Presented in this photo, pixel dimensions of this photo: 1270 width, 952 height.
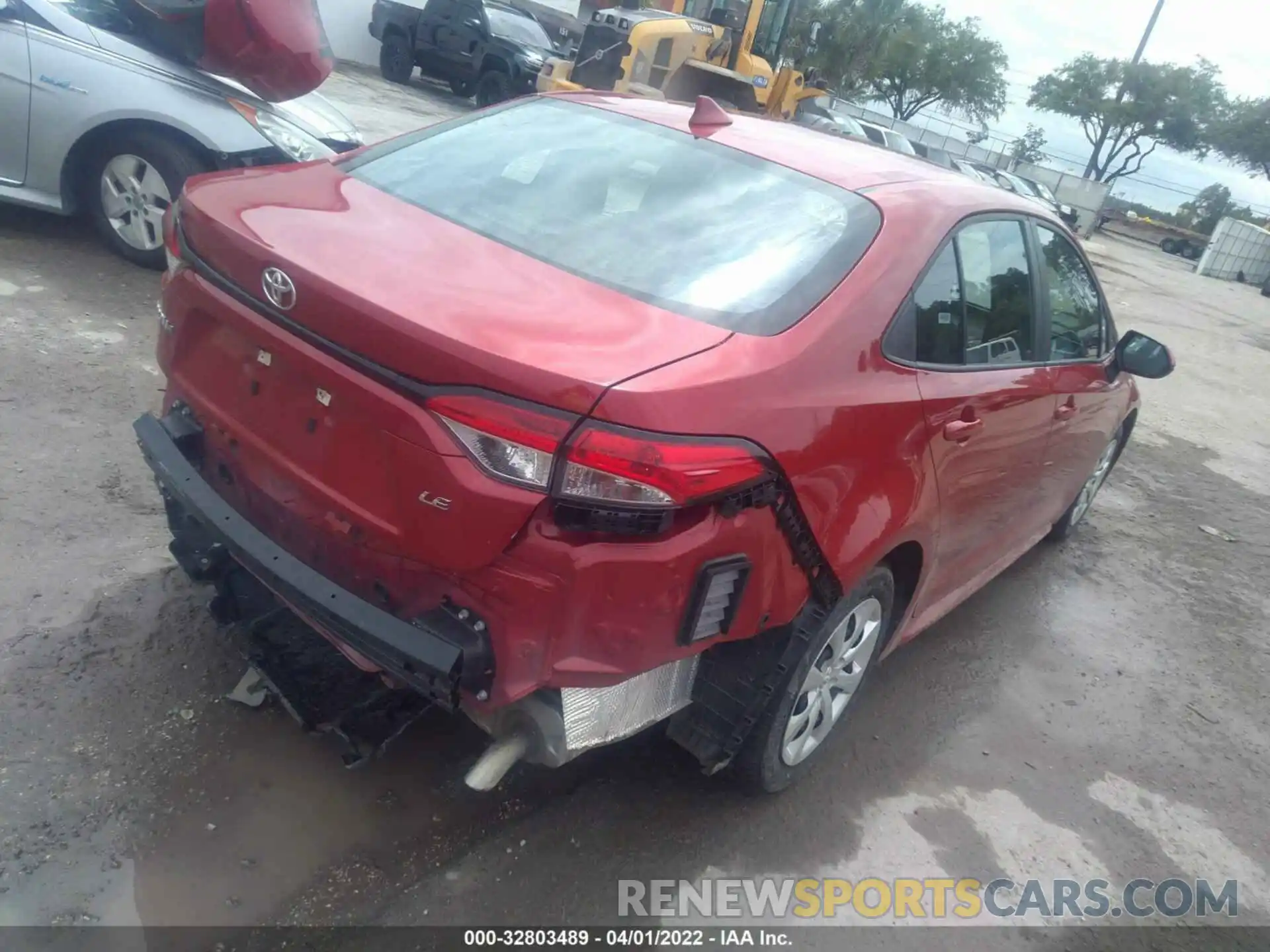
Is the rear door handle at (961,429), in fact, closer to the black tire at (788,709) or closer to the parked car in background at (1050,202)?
the black tire at (788,709)

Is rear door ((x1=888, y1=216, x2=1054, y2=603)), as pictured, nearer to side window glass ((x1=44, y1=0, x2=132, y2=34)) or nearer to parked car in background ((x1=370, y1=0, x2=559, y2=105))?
side window glass ((x1=44, y1=0, x2=132, y2=34))

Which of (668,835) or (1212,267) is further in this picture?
(1212,267)

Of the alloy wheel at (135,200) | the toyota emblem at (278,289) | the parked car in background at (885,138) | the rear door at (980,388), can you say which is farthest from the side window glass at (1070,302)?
the parked car in background at (885,138)

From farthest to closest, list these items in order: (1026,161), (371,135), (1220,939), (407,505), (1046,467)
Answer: (1026,161) < (371,135) < (1046,467) < (1220,939) < (407,505)

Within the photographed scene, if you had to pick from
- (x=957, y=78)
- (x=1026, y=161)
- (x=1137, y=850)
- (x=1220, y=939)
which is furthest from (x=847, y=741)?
(x=957, y=78)

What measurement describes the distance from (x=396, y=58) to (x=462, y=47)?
1.62 meters

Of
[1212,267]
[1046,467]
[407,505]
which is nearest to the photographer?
[407,505]

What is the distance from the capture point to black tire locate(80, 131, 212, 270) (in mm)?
5441

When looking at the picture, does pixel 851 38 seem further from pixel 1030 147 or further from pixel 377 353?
pixel 377 353

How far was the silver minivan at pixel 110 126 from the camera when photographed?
5.25 metres

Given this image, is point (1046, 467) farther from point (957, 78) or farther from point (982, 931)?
point (957, 78)

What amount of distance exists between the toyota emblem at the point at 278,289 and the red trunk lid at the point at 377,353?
0.02 m

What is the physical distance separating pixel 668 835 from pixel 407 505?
1332 mm

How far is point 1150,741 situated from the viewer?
3.92 metres
